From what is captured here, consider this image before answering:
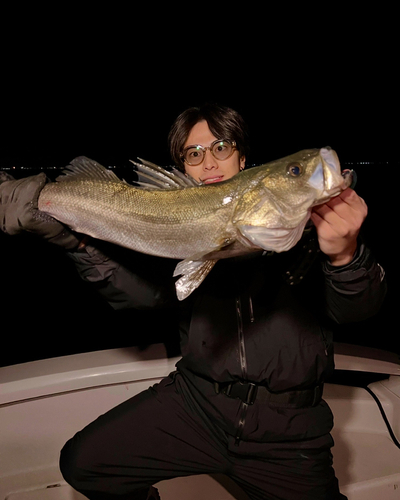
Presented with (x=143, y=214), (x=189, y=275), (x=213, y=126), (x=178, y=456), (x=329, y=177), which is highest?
(x=213, y=126)

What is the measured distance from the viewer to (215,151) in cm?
237

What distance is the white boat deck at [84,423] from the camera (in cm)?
257

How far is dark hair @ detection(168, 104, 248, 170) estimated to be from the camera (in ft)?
7.87

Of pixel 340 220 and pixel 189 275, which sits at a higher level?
pixel 340 220

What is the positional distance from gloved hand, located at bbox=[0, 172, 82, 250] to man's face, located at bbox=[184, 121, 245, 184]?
0.88 m

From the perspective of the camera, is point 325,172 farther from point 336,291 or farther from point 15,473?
point 15,473

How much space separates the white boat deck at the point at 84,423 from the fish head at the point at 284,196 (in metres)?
1.55

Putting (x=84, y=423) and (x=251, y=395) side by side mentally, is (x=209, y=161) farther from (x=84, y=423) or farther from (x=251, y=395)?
(x=84, y=423)

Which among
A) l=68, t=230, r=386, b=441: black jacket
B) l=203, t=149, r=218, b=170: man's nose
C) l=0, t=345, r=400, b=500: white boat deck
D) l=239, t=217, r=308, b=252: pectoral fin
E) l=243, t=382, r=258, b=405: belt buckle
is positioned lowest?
l=0, t=345, r=400, b=500: white boat deck

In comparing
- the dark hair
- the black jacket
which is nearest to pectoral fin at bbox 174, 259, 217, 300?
the black jacket

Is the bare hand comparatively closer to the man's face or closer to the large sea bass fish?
the large sea bass fish

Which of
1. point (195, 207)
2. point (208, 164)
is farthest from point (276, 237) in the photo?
point (208, 164)

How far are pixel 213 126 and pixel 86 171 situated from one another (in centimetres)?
91

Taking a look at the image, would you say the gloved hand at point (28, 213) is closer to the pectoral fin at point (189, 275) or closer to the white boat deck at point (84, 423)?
the pectoral fin at point (189, 275)
